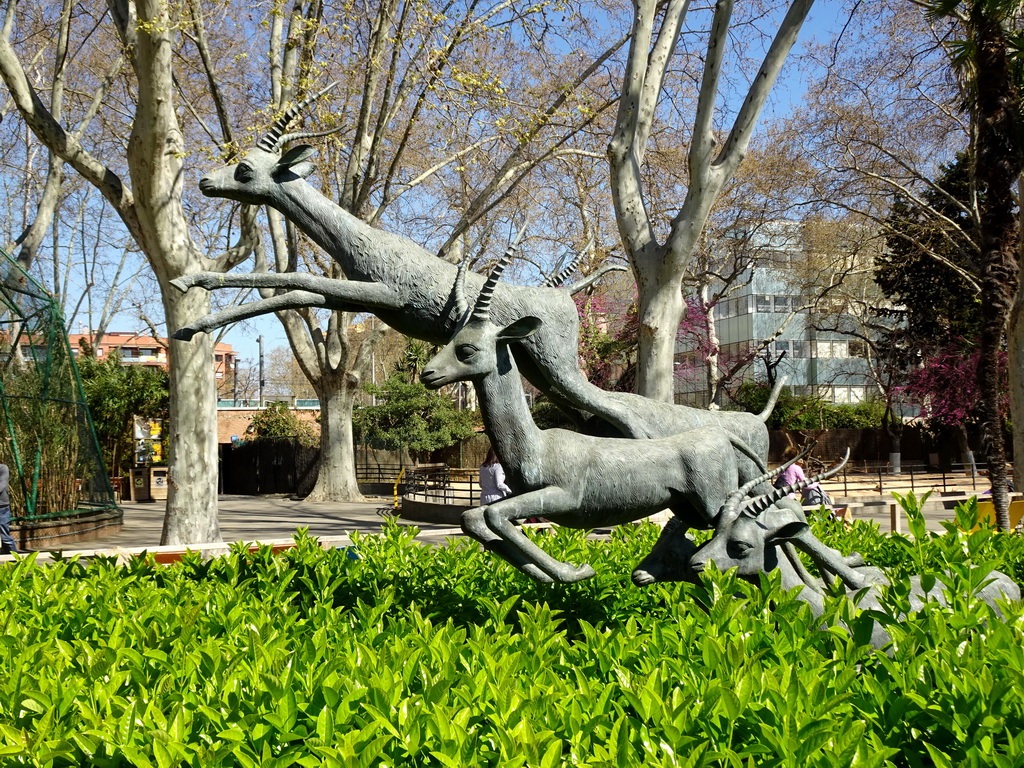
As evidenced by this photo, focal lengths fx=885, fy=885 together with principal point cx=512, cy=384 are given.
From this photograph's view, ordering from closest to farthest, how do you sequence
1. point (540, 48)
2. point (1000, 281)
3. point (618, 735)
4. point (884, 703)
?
point (618, 735) → point (884, 703) → point (1000, 281) → point (540, 48)

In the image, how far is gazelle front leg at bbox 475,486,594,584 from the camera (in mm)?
4188

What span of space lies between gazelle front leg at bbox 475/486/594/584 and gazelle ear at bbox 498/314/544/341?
2.53 ft

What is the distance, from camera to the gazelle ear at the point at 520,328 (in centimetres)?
436

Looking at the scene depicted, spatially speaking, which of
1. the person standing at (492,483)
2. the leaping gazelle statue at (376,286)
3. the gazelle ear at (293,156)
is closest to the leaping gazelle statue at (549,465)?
the leaping gazelle statue at (376,286)

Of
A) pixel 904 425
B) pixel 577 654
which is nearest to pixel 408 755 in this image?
pixel 577 654

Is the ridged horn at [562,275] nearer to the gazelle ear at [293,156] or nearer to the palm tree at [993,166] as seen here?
the gazelle ear at [293,156]

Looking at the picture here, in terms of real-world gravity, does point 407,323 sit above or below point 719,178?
below

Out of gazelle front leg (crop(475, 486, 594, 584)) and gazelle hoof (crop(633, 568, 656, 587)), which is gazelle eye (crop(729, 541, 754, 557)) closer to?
gazelle hoof (crop(633, 568, 656, 587))

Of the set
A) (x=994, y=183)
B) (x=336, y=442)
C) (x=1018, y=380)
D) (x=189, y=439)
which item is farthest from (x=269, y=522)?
(x=994, y=183)

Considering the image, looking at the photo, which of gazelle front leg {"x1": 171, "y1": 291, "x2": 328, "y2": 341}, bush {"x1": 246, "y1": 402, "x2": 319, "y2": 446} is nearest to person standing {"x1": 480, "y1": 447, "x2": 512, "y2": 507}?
gazelle front leg {"x1": 171, "y1": 291, "x2": 328, "y2": 341}

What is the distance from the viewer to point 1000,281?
37.1ft

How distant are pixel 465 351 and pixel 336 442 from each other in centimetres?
1917

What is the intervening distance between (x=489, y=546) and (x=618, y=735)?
181 centimetres

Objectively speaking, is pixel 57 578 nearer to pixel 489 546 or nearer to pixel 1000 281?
pixel 489 546
